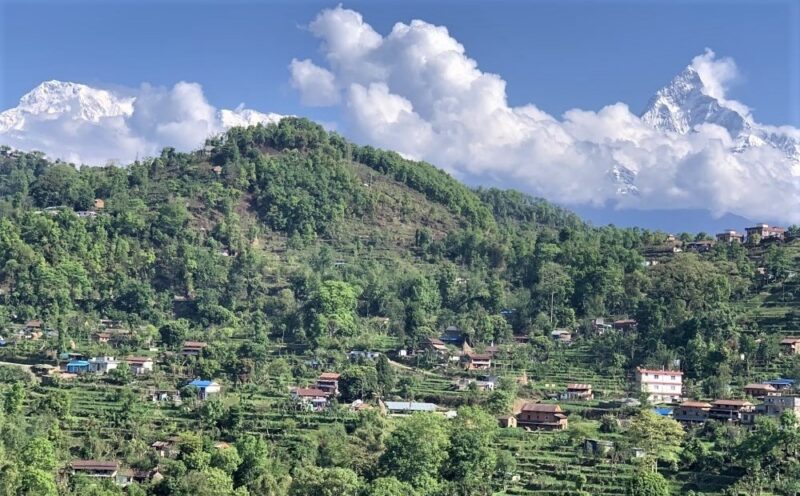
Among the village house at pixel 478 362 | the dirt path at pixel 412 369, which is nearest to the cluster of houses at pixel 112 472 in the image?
the dirt path at pixel 412 369

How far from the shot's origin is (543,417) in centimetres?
2914

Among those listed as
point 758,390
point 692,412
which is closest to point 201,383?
point 692,412

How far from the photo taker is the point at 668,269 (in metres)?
40.0

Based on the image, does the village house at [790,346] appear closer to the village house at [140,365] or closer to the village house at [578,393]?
the village house at [578,393]

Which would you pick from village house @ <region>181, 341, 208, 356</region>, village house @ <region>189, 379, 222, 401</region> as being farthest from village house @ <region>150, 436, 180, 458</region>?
village house @ <region>181, 341, 208, 356</region>

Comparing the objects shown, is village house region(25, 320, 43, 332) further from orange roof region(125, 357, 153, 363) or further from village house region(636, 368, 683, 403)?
village house region(636, 368, 683, 403)

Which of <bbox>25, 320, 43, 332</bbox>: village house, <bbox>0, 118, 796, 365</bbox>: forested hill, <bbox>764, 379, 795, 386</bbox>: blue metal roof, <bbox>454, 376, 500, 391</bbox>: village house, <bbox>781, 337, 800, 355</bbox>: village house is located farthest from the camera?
<bbox>0, 118, 796, 365</bbox>: forested hill

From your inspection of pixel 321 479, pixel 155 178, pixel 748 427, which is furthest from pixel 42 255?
pixel 748 427

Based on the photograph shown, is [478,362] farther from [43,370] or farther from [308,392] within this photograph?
[43,370]

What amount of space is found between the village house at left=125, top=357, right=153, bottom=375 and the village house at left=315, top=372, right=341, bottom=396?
5910 millimetres

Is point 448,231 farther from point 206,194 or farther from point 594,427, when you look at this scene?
point 594,427

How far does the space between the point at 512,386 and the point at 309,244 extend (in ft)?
67.2

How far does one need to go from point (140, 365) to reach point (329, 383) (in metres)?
6.63

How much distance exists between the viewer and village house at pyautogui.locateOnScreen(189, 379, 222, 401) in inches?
1219
